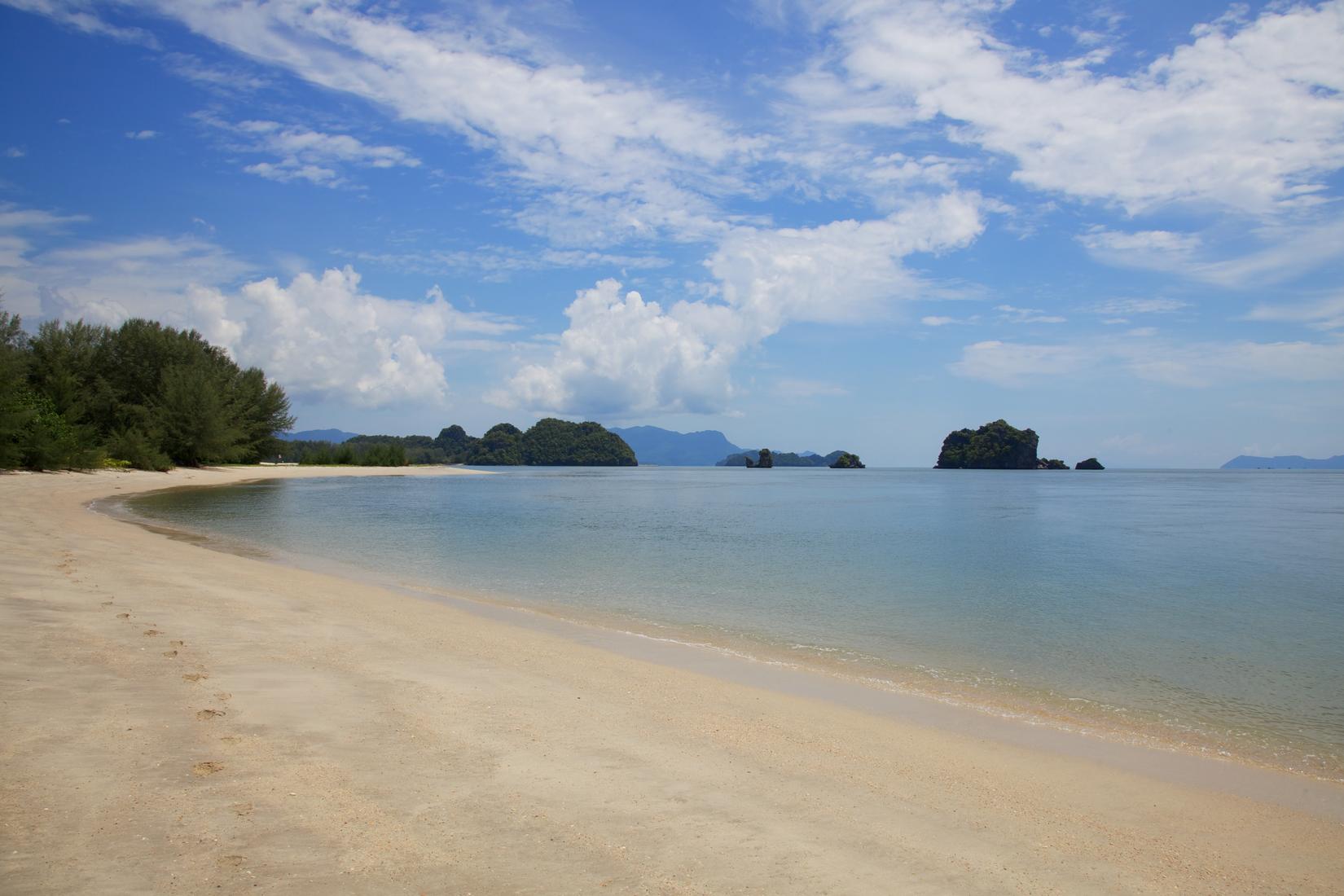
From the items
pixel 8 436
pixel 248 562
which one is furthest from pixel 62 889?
pixel 8 436

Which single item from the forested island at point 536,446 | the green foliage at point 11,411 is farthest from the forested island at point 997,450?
the green foliage at point 11,411

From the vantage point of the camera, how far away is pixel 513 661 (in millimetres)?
8188

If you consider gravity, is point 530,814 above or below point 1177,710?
above

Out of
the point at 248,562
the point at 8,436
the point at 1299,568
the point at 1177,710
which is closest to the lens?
the point at 1177,710

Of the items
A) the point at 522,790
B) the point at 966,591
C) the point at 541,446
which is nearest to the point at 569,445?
the point at 541,446

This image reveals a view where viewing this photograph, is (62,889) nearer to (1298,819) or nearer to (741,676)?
(741,676)

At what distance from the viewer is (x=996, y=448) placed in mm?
167875

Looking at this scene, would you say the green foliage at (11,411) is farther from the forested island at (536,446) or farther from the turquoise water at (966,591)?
the forested island at (536,446)

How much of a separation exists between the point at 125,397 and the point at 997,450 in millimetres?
160564

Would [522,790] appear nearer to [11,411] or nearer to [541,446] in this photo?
[11,411]

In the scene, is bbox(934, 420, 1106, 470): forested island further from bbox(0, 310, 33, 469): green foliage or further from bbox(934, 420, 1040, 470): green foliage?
bbox(0, 310, 33, 469): green foliage

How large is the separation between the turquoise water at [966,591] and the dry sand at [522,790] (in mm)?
2230

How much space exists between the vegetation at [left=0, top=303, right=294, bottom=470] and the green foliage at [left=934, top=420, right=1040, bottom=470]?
150 m

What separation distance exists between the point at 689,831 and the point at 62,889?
9.16 feet
